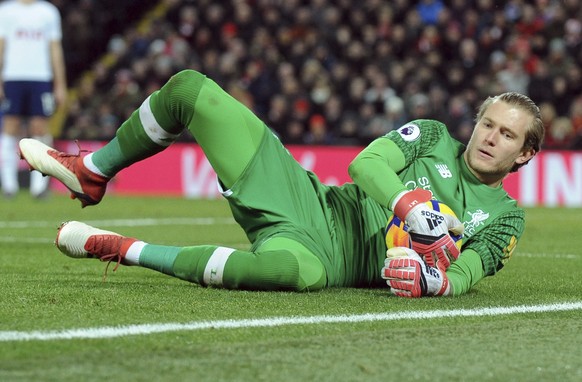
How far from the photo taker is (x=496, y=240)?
5078 millimetres

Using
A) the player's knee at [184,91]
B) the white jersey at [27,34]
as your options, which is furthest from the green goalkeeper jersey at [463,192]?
the white jersey at [27,34]

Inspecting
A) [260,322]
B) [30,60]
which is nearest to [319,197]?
[260,322]

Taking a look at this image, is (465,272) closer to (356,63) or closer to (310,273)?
(310,273)

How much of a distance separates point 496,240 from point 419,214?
0.71 meters

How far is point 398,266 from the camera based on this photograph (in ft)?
15.3

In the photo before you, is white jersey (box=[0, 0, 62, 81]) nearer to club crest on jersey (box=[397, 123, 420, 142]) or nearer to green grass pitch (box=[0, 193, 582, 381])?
green grass pitch (box=[0, 193, 582, 381])

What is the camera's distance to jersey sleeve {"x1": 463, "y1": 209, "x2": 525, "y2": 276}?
16.6 feet

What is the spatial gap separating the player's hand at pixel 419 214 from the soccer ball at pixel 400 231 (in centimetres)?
18

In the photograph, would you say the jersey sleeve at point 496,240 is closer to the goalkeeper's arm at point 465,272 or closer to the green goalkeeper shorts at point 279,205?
the goalkeeper's arm at point 465,272

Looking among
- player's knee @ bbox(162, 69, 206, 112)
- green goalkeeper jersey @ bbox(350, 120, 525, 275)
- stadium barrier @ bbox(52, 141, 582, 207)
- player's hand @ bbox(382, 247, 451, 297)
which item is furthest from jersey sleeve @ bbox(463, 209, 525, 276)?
stadium barrier @ bbox(52, 141, 582, 207)

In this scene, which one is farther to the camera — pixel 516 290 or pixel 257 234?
pixel 516 290

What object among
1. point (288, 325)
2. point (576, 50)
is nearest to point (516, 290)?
point (288, 325)

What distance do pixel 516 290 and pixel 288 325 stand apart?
1812mm

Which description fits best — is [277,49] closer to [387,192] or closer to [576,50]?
[576,50]
